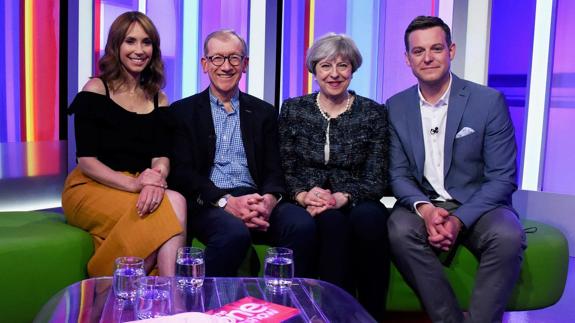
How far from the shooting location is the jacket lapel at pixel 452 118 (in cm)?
262

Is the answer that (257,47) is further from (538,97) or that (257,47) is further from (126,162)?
(538,97)

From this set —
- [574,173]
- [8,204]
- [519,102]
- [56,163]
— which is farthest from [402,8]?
[8,204]

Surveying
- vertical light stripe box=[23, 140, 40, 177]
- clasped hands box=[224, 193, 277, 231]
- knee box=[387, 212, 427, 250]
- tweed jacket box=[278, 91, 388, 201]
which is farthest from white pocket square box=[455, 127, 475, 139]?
vertical light stripe box=[23, 140, 40, 177]

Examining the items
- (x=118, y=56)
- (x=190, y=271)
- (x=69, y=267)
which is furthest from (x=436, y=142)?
(x=69, y=267)

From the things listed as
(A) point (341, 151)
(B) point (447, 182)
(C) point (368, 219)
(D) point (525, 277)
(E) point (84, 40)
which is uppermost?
(E) point (84, 40)

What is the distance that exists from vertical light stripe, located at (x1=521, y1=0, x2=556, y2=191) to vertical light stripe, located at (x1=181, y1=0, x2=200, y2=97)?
229cm

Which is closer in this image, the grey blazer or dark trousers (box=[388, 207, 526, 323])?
dark trousers (box=[388, 207, 526, 323])

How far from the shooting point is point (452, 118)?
104 inches

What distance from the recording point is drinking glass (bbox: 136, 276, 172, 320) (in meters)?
1.52

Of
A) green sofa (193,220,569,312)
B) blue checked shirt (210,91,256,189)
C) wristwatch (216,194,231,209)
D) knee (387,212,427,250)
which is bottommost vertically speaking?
green sofa (193,220,569,312)

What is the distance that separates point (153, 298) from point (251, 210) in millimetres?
940

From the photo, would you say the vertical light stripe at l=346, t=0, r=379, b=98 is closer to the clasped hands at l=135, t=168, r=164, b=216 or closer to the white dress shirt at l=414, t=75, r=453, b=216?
the white dress shirt at l=414, t=75, r=453, b=216

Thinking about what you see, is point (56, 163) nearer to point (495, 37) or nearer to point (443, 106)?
point (443, 106)

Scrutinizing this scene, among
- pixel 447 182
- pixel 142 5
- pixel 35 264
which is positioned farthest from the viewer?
pixel 142 5
